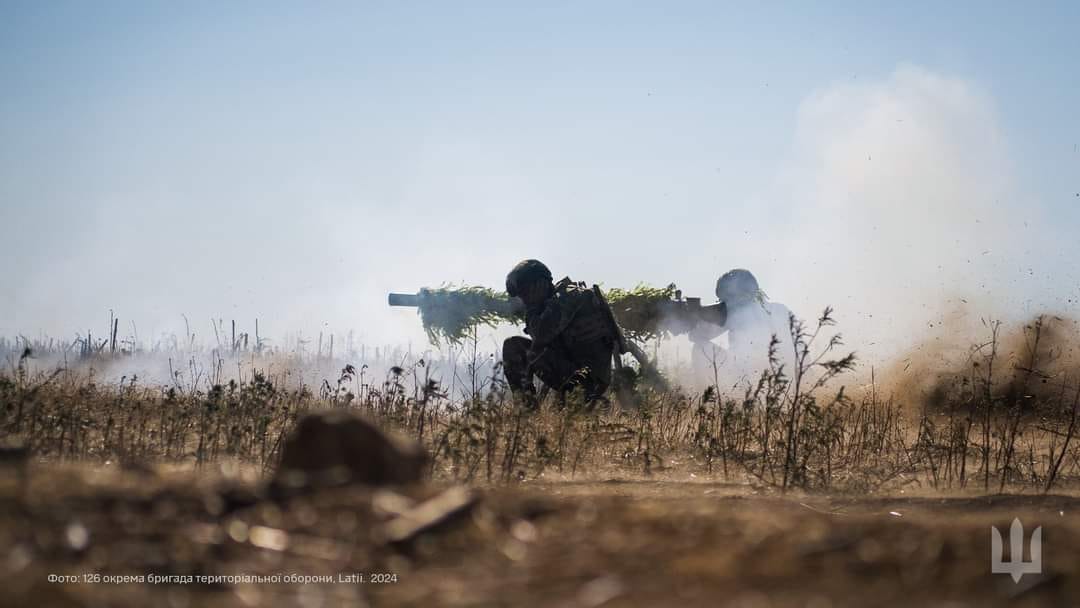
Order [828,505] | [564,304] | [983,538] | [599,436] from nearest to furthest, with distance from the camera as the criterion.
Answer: [983,538] → [828,505] → [599,436] → [564,304]

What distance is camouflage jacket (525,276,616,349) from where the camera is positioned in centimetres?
1286

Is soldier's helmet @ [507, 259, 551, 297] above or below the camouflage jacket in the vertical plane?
above

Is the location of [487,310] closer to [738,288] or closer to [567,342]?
[738,288]

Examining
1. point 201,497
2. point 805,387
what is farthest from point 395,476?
point 805,387

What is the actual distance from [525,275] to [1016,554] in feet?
35.5

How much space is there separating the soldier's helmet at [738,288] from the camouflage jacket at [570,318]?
6.90 meters

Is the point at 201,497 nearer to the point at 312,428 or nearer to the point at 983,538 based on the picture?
the point at 312,428

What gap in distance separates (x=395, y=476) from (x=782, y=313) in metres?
18.1

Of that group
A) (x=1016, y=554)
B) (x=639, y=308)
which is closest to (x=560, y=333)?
(x=639, y=308)

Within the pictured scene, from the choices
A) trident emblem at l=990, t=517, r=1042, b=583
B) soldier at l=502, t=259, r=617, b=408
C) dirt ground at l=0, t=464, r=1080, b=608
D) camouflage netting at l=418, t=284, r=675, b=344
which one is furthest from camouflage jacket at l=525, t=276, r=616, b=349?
trident emblem at l=990, t=517, r=1042, b=583

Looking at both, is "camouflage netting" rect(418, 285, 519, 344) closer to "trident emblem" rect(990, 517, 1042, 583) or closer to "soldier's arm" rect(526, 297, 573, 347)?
"soldier's arm" rect(526, 297, 573, 347)

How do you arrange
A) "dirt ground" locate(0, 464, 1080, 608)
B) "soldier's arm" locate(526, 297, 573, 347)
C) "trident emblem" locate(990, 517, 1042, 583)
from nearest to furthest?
"dirt ground" locate(0, 464, 1080, 608) → "trident emblem" locate(990, 517, 1042, 583) → "soldier's arm" locate(526, 297, 573, 347)

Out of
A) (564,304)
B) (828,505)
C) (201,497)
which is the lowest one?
(828,505)

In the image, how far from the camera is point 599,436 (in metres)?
8.66
